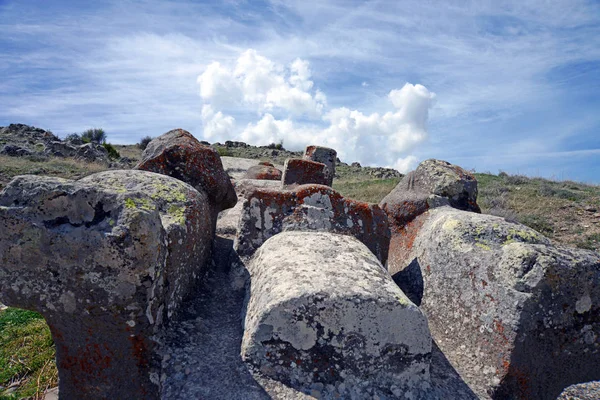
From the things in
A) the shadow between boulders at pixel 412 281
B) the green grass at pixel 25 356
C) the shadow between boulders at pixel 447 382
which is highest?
the shadow between boulders at pixel 412 281

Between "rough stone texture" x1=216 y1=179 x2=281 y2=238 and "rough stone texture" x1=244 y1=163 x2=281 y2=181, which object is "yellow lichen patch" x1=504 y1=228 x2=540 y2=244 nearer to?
"rough stone texture" x1=216 y1=179 x2=281 y2=238

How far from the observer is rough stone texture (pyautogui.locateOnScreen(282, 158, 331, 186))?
18.2 ft

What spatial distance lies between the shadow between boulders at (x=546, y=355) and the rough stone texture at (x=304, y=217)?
1383 millimetres

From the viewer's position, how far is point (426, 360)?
110 inches

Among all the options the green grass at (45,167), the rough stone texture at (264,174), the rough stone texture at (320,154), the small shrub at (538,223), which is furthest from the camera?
the green grass at (45,167)

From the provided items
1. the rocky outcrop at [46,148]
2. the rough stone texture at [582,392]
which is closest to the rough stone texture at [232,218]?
the rough stone texture at [582,392]

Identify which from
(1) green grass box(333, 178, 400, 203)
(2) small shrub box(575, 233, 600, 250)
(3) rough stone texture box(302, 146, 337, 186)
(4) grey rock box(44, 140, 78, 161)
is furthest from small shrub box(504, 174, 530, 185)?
(4) grey rock box(44, 140, 78, 161)

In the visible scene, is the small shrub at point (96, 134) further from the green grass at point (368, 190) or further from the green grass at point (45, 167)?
the green grass at point (368, 190)

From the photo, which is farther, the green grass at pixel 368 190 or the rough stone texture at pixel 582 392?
the green grass at pixel 368 190

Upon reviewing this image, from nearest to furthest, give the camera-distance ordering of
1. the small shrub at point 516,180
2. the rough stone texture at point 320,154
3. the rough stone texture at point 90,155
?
the rough stone texture at point 320,154, the small shrub at point 516,180, the rough stone texture at point 90,155

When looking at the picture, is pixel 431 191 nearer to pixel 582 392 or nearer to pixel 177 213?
pixel 582 392

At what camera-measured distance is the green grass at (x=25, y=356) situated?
3.45 meters

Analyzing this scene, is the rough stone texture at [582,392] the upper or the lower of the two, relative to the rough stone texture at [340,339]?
lower

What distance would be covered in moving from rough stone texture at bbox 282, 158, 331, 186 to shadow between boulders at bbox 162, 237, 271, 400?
72.2 inches
